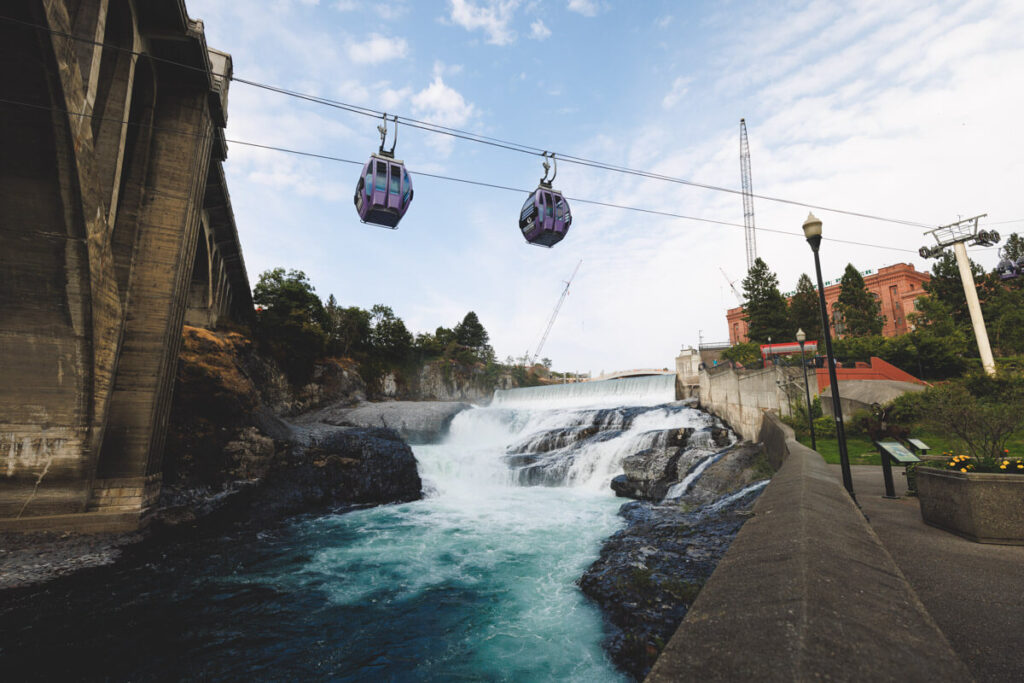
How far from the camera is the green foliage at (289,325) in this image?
39.5 m

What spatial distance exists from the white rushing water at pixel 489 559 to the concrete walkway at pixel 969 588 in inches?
152

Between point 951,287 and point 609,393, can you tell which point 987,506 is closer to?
point 609,393

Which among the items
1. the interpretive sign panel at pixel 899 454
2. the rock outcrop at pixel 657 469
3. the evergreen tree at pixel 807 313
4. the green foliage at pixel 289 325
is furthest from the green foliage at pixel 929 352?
the green foliage at pixel 289 325

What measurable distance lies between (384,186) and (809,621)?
11.2m

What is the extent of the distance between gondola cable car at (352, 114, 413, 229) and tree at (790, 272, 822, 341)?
217ft

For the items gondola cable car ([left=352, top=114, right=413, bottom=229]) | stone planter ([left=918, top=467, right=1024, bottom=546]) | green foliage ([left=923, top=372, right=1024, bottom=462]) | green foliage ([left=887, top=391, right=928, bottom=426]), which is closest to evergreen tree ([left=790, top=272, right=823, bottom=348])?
green foliage ([left=887, top=391, right=928, bottom=426])

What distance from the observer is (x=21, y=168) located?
9664 mm

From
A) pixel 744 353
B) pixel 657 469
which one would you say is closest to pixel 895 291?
pixel 744 353

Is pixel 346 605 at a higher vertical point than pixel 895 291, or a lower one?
lower

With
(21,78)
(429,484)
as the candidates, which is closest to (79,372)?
(21,78)

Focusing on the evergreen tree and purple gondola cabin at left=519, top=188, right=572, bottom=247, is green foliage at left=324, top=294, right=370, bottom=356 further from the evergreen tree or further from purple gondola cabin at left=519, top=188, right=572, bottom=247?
the evergreen tree

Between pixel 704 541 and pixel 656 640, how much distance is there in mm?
3324

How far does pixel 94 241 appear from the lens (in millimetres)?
11148

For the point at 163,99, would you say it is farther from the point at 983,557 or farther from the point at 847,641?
the point at 983,557
